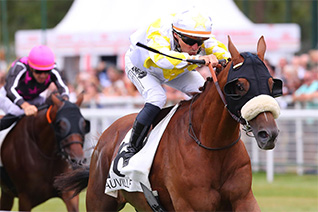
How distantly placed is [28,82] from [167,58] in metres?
3.37

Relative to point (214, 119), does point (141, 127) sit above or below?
below

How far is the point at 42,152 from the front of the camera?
8102mm

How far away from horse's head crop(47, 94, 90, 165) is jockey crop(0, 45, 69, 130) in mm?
242

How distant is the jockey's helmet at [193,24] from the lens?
534cm

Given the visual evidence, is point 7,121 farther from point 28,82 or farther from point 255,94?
point 255,94

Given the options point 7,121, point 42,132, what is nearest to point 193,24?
point 42,132

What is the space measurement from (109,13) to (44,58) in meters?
11.6

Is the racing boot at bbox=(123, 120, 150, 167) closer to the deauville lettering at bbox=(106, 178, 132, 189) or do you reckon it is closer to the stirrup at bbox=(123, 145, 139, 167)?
the stirrup at bbox=(123, 145, 139, 167)

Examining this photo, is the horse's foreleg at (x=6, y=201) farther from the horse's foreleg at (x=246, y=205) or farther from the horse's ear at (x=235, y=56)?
the horse's ear at (x=235, y=56)

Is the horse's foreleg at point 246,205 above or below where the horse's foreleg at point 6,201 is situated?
above

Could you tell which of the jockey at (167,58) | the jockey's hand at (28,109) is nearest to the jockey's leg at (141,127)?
the jockey at (167,58)

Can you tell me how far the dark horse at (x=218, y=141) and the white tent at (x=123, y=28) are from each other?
1207 cm

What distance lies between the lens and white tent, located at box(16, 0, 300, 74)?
18016 mm

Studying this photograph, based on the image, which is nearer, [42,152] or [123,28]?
[42,152]
